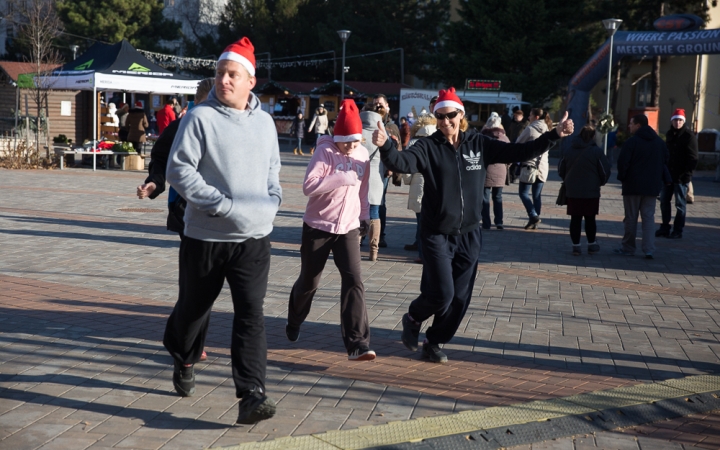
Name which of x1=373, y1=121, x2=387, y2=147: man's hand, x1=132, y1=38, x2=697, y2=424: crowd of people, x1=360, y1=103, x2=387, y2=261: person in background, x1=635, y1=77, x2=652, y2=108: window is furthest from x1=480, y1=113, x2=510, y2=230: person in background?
x1=635, y1=77, x2=652, y2=108: window

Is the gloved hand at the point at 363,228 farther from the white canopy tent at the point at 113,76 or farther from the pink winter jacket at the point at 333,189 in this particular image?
the white canopy tent at the point at 113,76

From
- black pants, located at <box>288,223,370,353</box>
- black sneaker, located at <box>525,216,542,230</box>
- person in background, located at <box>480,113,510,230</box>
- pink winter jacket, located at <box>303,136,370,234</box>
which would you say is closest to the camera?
black pants, located at <box>288,223,370,353</box>

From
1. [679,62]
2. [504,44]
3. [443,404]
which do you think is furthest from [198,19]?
[443,404]

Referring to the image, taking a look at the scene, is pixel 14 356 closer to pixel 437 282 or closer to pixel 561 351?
pixel 437 282

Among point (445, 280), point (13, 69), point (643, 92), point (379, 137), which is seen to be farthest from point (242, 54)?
point (643, 92)

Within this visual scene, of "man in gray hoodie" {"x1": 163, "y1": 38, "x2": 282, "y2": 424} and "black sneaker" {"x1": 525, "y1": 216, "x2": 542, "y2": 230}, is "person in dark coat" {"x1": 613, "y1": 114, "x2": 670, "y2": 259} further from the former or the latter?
"man in gray hoodie" {"x1": 163, "y1": 38, "x2": 282, "y2": 424}

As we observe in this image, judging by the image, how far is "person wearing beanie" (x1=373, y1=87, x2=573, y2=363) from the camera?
17.1 ft

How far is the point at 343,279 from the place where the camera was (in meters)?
5.37

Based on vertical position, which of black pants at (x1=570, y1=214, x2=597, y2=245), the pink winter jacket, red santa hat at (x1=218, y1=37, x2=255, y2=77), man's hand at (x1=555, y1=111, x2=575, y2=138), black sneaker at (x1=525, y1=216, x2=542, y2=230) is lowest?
black sneaker at (x1=525, y1=216, x2=542, y2=230)

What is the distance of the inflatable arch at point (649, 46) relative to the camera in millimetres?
22061

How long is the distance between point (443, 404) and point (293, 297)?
Result: 56.0 inches

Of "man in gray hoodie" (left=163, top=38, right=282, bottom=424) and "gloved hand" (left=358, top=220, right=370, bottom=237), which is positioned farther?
"gloved hand" (left=358, top=220, right=370, bottom=237)

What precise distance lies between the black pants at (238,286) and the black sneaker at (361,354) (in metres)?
1.16

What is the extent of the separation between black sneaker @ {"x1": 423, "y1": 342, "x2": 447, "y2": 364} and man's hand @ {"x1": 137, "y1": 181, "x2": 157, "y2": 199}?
2059mm
